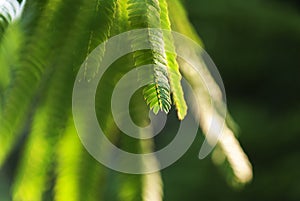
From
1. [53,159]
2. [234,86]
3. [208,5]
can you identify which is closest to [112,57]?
[53,159]

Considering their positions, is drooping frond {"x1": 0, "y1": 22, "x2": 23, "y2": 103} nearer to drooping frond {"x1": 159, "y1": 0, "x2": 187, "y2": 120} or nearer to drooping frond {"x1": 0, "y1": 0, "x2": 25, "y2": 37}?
drooping frond {"x1": 0, "y1": 0, "x2": 25, "y2": 37}

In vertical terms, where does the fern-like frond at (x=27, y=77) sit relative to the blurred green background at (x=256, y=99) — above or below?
above

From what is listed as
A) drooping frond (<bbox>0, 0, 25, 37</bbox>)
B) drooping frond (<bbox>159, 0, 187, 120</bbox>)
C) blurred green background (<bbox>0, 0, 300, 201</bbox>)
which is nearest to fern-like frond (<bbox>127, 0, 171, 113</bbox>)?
drooping frond (<bbox>159, 0, 187, 120</bbox>)

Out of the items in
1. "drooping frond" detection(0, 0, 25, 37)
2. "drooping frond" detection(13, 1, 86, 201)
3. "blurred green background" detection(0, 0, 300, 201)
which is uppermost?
"drooping frond" detection(0, 0, 25, 37)

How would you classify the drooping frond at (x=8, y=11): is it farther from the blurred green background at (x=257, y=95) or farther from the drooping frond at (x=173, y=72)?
the blurred green background at (x=257, y=95)

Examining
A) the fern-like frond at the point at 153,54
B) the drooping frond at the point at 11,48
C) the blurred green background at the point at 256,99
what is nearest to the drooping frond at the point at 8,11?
the drooping frond at the point at 11,48

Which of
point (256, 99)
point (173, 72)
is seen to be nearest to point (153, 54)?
point (173, 72)

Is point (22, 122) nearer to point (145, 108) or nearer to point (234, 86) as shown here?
point (145, 108)

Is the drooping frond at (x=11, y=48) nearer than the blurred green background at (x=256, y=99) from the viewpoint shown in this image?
Yes
